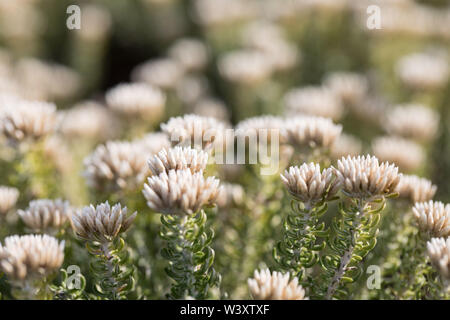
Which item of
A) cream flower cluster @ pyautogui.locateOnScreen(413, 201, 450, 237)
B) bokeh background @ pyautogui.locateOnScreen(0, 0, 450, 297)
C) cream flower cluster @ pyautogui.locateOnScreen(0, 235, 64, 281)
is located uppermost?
bokeh background @ pyautogui.locateOnScreen(0, 0, 450, 297)

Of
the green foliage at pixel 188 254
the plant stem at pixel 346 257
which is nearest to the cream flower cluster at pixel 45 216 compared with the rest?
the green foliage at pixel 188 254

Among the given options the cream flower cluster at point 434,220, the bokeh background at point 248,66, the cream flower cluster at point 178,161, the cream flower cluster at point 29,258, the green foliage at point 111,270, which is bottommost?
the green foliage at point 111,270

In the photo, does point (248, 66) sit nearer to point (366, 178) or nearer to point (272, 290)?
point (366, 178)

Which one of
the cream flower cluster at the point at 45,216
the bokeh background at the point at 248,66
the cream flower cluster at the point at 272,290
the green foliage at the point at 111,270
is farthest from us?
the bokeh background at the point at 248,66

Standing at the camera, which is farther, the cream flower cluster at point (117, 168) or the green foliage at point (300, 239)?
the cream flower cluster at point (117, 168)

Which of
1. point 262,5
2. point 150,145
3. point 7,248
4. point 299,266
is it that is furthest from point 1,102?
point 262,5

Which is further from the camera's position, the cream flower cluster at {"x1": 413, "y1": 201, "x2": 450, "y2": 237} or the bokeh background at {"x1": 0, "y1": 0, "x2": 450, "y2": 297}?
the bokeh background at {"x1": 0, "y1": 0, "x2": 450, "y2": 297}

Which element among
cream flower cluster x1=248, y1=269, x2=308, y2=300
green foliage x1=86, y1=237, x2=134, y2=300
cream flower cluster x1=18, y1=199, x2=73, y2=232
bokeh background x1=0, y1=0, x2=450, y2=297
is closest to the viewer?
cream flower cluster x1=248, y1=269, x2=308, y2=300

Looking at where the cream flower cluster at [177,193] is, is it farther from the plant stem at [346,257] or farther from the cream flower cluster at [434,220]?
the cream flower cluster at [434,220]

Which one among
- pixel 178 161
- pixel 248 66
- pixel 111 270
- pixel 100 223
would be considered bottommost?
pixel 111 270

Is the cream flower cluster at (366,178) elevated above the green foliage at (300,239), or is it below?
above

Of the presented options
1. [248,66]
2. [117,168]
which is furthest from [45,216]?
[248,66]

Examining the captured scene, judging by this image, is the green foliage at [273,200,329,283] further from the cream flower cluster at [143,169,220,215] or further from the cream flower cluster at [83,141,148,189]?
the cream flower cluster at [83,141,148,189]

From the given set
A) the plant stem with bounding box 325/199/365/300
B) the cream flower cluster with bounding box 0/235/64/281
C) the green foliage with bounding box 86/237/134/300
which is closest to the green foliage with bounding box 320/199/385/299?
the plant stem with bounding box 325/199/365/300
